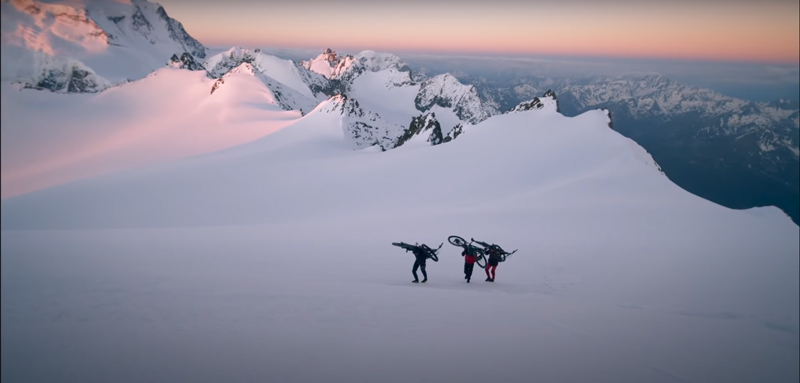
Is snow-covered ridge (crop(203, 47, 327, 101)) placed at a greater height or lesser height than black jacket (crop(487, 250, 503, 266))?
greater

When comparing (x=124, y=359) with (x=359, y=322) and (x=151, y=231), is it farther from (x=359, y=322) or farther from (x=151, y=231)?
(x=151, y=231)

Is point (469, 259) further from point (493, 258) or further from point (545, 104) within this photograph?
point (545, 104)

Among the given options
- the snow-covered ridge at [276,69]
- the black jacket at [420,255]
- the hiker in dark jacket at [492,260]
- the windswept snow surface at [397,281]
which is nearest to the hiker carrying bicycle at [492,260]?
the hiker in dark jacket at [492,260]

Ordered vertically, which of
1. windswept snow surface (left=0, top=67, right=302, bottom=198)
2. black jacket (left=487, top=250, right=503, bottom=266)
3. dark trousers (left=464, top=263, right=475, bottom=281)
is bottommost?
dark trousers (left=464, top=263, right=475, bottom=281)

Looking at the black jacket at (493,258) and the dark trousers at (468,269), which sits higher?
the black jacket at (493,258)

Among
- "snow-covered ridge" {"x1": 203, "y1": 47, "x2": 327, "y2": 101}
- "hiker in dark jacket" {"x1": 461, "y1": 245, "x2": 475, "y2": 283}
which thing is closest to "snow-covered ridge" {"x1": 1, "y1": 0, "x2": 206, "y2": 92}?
"hiker in dark jacket" {"x1": 461, "y1": 245, "x2": 475, "y2": 283}

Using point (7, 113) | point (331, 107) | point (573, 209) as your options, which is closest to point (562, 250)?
point (573, 209)

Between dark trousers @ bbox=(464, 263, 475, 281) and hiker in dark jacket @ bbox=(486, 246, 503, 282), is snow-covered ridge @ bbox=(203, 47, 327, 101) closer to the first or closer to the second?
hiker in dark jacket @ bbox=(486, 246, 503, 282)

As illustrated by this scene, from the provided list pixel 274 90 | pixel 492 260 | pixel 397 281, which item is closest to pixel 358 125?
pixel 274 90

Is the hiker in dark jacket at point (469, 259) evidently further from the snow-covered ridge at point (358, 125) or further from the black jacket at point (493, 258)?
the snow-covered ridge at point (358, 125)
